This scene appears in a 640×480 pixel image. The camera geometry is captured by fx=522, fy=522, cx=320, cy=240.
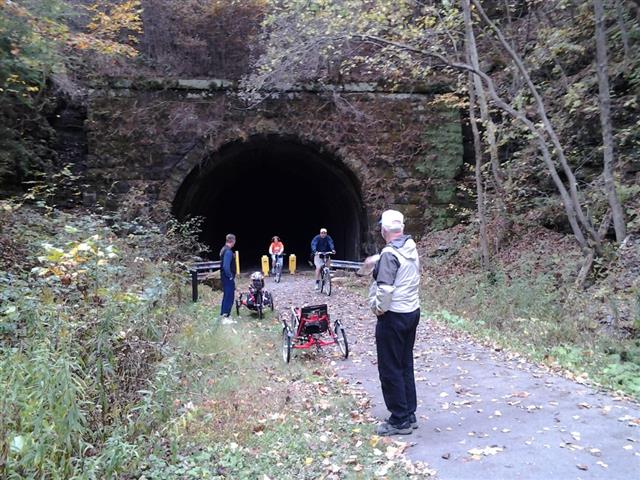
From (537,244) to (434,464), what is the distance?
9.01 meters

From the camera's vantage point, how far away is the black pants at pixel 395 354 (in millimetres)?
4430

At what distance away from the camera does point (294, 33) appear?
11.2 metres

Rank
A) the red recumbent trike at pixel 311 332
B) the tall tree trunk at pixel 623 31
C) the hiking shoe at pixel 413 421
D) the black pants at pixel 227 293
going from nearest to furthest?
the hiking shoe at pixel 413 421 → the red recumbent trike at pixel 311 332 → the black pants at pixel 227 293 → the tall tree trunk at pixel 623 31

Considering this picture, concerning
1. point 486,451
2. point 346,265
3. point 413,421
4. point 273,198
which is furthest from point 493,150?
point 273,198

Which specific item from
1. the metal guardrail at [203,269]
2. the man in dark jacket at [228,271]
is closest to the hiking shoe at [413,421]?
the man in dark jacket at [228,271]

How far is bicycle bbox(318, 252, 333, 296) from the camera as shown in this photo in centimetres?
1340

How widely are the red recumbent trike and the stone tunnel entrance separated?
31.9 ft

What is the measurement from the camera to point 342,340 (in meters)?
7.51

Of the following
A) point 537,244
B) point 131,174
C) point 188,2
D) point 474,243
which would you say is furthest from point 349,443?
point 188,2

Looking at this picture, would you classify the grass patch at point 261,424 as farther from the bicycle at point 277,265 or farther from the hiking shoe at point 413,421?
the bicycle at point 277,265

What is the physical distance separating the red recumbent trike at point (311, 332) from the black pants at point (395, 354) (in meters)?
2.88

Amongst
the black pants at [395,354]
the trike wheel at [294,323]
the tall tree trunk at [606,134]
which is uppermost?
the tall tree trunk at [606,134]

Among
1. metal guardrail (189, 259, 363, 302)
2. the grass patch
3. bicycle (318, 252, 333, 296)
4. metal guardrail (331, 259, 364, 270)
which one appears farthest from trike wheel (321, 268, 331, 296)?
the grass patch

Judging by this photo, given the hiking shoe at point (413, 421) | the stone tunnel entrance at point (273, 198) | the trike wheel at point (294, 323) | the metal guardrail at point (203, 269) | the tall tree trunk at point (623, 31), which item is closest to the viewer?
the hiking shoe at point (413, 421)
